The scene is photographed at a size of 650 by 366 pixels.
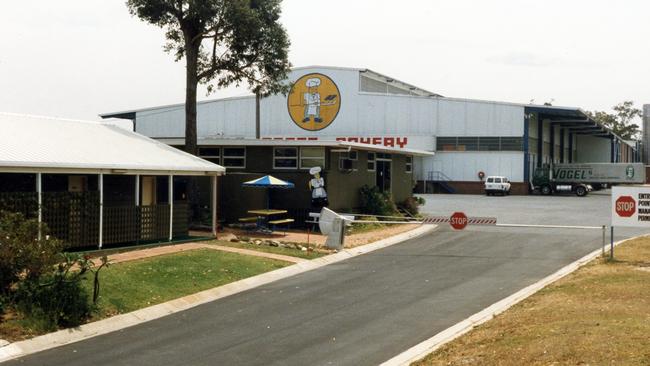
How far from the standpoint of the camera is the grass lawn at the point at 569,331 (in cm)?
838

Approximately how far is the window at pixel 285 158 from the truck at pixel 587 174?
1476 inches

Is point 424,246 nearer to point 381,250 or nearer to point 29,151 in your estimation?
point 381,250

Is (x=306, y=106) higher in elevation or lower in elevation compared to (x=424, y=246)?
higher

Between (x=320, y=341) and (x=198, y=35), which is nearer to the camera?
(x=320, y=341)

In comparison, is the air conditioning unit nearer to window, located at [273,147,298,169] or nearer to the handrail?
window, located at [273,147,298,169]

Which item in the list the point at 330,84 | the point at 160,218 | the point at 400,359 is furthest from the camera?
the point at 330,84

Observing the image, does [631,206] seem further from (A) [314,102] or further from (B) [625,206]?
(A) [314,102]

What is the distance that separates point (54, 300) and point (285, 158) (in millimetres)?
17950

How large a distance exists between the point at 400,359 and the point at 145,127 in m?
63.2

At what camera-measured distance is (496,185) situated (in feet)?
187

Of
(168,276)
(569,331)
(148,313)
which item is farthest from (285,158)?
(569,331)

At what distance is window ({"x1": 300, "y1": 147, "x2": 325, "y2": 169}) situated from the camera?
2941 cm

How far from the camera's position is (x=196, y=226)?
2617 cm

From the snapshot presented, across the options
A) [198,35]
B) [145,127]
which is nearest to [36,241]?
[198,35]
